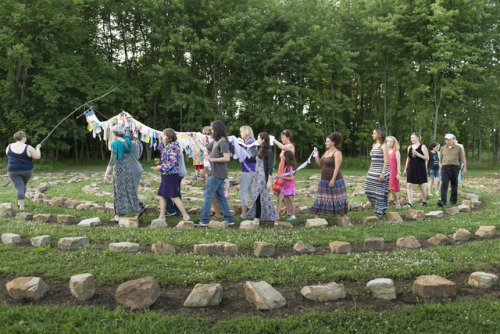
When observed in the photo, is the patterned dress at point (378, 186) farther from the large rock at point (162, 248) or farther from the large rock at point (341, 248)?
the large rock at point (162, 248)

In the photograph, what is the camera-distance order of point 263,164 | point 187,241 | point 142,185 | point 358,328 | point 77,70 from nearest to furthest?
point 358,328 → point 187,241 → point 263,164 → point 142,185 → point 77,70

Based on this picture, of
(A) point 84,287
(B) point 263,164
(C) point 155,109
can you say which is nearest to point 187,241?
(A) point 84,287

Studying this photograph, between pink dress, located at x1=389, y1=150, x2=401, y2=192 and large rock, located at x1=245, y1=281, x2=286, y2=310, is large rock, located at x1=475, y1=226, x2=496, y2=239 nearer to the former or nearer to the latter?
pink dress, located at x1=389, y1=150, x2=401, y2=192

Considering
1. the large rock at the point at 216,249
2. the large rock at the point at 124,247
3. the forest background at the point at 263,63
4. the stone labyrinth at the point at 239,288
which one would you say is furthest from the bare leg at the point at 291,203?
the forest background at the point at 263,63

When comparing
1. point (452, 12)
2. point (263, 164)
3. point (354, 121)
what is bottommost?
point (263, 164)

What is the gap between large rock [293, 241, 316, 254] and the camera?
6000mm

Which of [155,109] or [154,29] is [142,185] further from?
[154,29]

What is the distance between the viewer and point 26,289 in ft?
13.1

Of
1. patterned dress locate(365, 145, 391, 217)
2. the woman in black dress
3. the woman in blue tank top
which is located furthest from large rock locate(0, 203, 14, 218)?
the woman in black dress

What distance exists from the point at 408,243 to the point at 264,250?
2.59m

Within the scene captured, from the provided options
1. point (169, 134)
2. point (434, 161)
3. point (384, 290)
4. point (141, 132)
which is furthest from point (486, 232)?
point (141, 132)

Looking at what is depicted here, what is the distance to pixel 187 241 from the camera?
6.39 metres

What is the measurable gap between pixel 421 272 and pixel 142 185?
13.0m

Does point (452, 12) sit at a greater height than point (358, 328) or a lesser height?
greater
